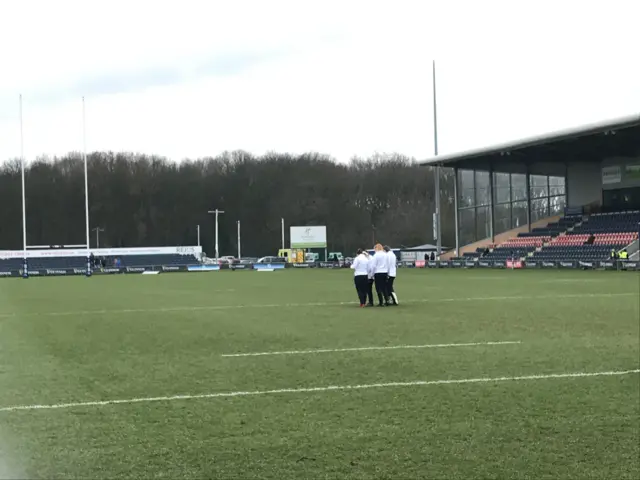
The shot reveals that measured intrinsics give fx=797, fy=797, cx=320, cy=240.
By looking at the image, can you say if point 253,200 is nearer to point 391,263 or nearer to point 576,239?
point 576,239

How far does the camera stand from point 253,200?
106438mm

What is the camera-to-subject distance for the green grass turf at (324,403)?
5.72 meters

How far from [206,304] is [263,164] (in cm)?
8555

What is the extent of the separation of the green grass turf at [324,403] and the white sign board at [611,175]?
42.0 meters

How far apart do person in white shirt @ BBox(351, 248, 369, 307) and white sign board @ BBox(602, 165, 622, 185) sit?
134 feet

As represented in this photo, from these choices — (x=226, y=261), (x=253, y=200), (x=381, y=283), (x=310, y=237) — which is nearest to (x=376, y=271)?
(x=381, y=283)

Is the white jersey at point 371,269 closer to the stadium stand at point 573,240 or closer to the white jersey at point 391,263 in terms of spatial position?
the white jersey at point 391,263

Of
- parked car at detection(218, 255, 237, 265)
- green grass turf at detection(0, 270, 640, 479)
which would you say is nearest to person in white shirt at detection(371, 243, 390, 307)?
green grass turf at detection(0, 270, 640, 479)

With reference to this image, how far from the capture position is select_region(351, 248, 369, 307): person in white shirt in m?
19.8

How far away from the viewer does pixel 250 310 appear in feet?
65.6

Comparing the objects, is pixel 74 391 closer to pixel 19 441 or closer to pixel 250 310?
pixel 19 441

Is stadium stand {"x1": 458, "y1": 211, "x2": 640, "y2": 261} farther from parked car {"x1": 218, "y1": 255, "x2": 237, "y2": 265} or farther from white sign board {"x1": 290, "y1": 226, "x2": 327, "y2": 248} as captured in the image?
white sign board {"x1": 290, "y1": 226, "x2": 327, "y2": 248}

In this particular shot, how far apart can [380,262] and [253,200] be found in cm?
8759

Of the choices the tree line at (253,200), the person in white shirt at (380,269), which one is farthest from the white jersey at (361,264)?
the tree line at (253,200)
